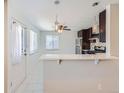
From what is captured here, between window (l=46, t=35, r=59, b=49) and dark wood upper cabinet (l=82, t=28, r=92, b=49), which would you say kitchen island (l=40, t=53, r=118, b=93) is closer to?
dark wood upper cabinet (l=82, t=28, r=92, b=49)

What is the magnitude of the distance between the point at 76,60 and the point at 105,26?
5.87ft

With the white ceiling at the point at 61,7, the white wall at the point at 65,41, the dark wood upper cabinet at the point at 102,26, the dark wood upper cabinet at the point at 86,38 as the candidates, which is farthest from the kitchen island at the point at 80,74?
the white wall at the point at 65,41

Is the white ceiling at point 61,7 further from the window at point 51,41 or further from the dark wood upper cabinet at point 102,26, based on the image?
the window at point 51,41

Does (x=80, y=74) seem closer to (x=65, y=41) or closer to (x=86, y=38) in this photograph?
(x=86, y=38)

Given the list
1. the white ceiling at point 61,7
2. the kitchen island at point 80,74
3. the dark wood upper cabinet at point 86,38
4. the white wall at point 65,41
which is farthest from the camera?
the white wall at point 65,41

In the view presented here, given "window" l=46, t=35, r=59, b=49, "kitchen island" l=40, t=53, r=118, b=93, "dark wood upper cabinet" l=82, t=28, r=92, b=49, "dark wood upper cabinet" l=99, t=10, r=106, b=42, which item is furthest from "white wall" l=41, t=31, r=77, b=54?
"kitchen island" l=40, t=53, r=118, b=93

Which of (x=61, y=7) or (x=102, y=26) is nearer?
(x=102, y=26)

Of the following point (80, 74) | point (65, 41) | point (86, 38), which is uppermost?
point (86, 38)

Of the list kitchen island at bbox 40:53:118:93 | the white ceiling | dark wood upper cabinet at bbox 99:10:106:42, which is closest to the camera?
kitchen island at bbox 40:53:118:93

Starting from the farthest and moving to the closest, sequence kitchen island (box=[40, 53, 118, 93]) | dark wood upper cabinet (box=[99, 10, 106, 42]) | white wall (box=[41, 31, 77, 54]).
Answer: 1. white wall (box=[41, 31, 77, 54])
2. dark wood upper cabinet (box=[99, 10, 106, 42])
3. kitchen island (box=[40, 53, 118, 93])

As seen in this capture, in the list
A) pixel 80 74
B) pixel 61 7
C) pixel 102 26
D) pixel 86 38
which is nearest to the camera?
pixel 80 74

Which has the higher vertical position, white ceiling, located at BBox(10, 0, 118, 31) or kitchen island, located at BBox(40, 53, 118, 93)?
white ceiling, located at BBox(10, 0, 118, 31)

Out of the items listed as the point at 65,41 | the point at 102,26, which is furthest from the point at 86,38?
the point at 102,26

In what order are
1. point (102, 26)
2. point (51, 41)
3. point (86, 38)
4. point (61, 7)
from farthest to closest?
point (51, 41) < point (86, 38) < point (61, 7) < point (102, 26)
